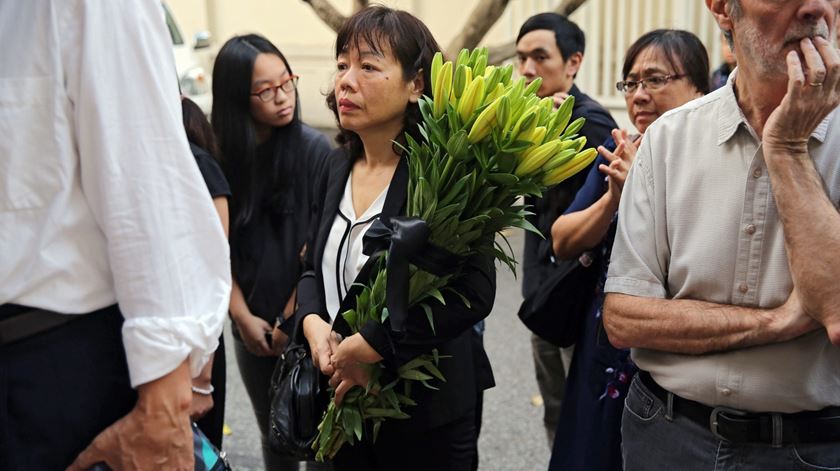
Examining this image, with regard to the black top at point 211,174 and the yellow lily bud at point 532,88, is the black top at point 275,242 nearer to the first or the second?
the black top at point 211,174

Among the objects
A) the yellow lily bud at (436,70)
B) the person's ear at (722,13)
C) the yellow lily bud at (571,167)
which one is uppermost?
the person's ear at (722,13)

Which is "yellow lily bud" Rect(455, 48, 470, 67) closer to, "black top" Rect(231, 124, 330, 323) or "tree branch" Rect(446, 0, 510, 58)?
"black top" Rect(231, 124, 330, 323)

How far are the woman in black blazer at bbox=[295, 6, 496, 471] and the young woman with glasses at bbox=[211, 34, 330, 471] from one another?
0.72 metres

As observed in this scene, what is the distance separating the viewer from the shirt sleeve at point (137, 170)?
165cm

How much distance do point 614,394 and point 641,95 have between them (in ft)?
3.39

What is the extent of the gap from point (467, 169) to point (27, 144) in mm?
1168

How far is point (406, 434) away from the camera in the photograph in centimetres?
272

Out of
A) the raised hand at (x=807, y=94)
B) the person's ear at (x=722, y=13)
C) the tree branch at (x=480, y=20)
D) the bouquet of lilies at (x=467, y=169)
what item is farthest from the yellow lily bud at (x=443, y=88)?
the tree branch at (x=480, y=20)

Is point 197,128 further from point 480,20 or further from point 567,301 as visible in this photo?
point 480,20

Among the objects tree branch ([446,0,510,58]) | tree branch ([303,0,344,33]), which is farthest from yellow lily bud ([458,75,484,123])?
tree branch ([303,0,344,33])

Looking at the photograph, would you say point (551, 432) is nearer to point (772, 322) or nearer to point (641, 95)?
point (641, 95)

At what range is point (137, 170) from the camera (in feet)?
5.49

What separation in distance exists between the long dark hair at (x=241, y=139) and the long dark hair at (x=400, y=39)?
3.05ft

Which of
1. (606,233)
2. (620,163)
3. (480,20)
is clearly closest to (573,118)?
(606,233)
